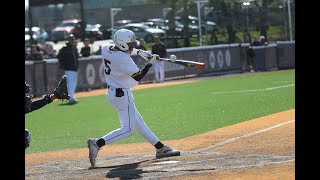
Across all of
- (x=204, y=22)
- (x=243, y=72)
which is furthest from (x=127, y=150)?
(x=204, y=22)

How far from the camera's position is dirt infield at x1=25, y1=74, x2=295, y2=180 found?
10359 millimetres

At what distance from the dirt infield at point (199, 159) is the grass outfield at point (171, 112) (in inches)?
38.0

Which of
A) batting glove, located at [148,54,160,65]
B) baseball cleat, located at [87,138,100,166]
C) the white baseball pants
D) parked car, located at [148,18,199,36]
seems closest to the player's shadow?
baseball cleat, located at [87,138,100,166]

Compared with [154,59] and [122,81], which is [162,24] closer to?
[154,59]

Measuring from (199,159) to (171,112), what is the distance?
26.3ft

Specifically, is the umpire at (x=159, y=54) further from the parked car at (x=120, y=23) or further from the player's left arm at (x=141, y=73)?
the player's left arm at (x=141, y=73)

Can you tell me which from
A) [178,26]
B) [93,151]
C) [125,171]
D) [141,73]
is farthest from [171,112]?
[178,26]

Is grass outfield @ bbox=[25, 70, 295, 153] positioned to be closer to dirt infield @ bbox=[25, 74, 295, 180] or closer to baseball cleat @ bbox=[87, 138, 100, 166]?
dirt infield @ bbox=[25, 74, 295, 180]

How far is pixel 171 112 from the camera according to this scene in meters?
19.6

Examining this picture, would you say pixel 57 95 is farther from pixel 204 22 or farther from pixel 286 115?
pixel 204 22

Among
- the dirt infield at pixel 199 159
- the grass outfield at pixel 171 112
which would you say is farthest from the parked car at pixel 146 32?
the dirt infield at pixel 199 159

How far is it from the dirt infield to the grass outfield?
0.97 metres
